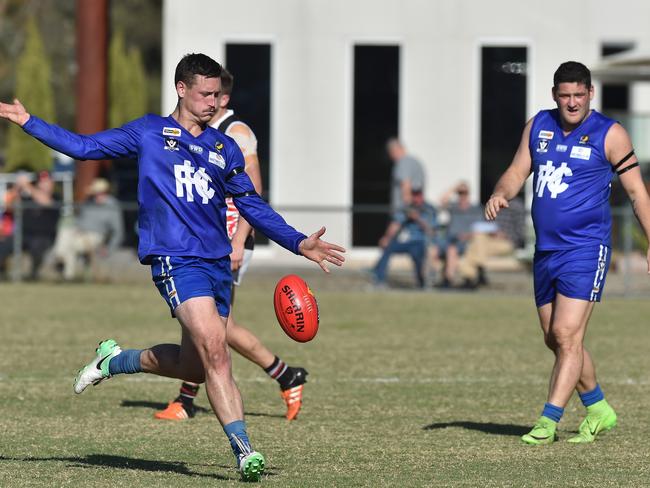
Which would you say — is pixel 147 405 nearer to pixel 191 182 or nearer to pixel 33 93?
pixel 191 182

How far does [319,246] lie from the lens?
7016 mm

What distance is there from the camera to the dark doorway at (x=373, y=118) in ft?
76.8

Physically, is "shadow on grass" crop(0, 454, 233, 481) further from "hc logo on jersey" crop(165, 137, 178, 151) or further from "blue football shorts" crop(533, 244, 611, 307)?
"blue football shorts" crop(533, 244, 611, 307)

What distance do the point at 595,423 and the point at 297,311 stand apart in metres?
2.20

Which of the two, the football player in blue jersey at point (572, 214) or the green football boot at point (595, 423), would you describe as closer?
the football player in blue jersey at point (572, 214)

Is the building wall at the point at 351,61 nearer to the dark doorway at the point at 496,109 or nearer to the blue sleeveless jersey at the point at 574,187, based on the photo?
the dark doorway at the point at 496,109

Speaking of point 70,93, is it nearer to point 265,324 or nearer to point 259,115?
point 259,115

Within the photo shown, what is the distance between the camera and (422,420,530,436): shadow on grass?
880 centimetres

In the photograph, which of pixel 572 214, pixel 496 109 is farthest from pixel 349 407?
pixel 496 109

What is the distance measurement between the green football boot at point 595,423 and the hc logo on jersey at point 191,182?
280 cm

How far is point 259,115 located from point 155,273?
54.0 ft

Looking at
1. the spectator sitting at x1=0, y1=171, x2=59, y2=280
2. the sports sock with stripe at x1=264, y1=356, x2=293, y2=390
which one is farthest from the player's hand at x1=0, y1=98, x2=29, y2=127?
the spectator sitting at x1=0, y1=171, x2=59, y2=280

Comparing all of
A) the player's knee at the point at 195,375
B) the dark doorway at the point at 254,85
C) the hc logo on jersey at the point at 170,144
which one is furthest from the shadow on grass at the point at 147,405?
the dark doorway at the point at 254,85

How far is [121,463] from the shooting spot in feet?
24.6
